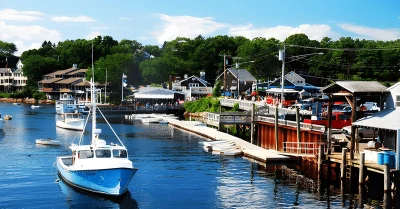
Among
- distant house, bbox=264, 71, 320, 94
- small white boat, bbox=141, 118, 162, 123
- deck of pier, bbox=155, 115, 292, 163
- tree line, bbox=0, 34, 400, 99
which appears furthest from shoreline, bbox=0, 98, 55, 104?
deck of pier, bbox=155, 115, 292, 163


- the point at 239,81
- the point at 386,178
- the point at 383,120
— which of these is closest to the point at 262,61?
the point at 239,81

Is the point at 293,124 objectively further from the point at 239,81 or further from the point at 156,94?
the point at 156,94

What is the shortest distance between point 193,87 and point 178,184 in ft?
314

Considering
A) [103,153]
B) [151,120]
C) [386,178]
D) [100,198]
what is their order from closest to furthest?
[386,178], [100,198], [103,153], [151,120]

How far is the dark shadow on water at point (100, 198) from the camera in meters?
35.2

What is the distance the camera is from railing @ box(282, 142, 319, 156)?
1884 inches

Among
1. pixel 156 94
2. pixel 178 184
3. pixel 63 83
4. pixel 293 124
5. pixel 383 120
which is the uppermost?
pixel 63 83

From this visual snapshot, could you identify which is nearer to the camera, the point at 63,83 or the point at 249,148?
the point at 249,148

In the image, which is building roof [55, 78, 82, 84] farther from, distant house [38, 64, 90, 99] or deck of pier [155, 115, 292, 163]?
deck of pier [155, 115, 292, 163]

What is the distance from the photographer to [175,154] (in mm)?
58125

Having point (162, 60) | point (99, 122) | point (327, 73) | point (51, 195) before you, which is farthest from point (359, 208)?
point (162, 60)

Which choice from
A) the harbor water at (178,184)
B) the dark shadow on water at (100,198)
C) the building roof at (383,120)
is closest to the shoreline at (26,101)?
the harbor water at (178,184)

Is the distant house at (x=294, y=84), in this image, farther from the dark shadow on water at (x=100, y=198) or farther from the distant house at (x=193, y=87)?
the dark shadow on water at (x=100, y=198)

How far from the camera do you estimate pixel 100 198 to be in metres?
36.5
